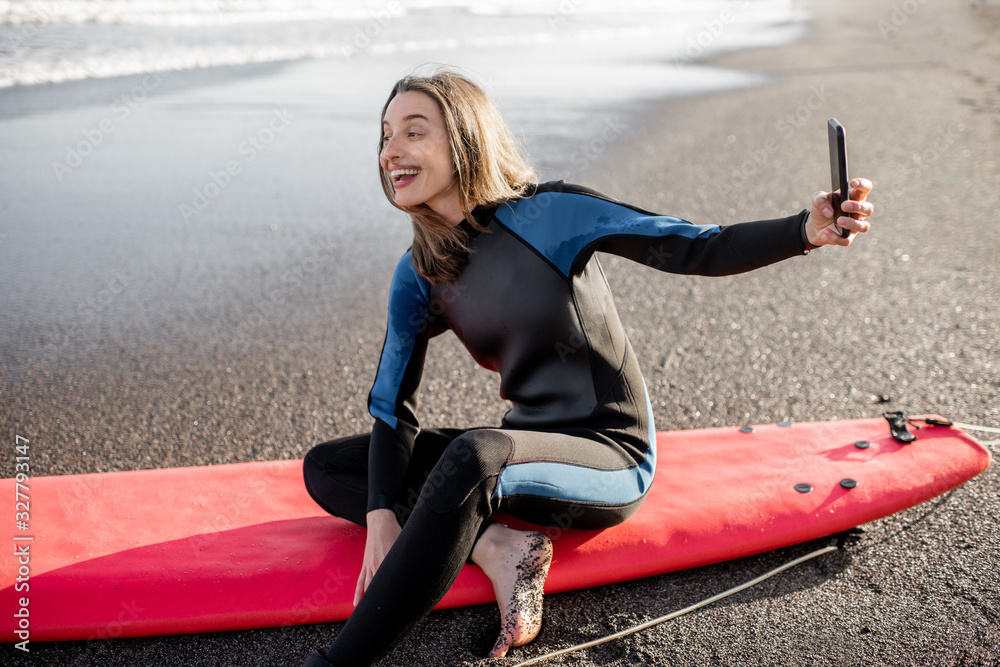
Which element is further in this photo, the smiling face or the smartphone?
the smiling face

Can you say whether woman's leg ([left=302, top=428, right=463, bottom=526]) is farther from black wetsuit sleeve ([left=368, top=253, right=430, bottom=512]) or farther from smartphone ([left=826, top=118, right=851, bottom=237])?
smartphone ([left=826, top=118, right=851, bottom=237])

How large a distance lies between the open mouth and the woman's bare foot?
983mm

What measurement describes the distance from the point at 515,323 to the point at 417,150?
0.55m

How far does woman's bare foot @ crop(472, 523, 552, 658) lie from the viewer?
2057 millimetres

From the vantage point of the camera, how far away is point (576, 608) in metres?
2.25

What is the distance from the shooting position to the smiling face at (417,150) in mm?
2129

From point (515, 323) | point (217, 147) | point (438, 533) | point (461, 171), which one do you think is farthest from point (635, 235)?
point (217, 147)

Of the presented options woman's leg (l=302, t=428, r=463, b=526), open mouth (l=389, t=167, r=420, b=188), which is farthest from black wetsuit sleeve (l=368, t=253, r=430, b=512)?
open mouth (l=389, t=167, r=420, b=188)

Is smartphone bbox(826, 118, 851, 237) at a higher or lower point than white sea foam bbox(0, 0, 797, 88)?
lower

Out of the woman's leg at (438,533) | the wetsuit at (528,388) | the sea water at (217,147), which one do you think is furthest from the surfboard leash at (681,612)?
the sea water at (217,147)

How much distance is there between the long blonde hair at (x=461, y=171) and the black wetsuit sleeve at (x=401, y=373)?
0.32 feet

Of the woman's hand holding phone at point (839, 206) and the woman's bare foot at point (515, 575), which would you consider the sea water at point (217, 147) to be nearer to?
the woman's hand holding phone at point (839, 206)

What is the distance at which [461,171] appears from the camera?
218 cm

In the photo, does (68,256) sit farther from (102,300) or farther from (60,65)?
(60,65)
